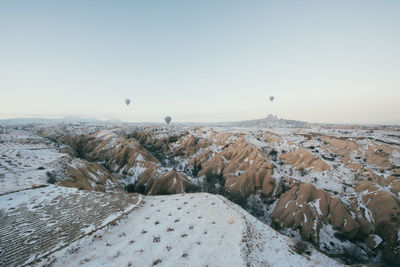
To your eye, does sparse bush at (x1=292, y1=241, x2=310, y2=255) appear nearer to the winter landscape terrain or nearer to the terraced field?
the winter landscape terrain

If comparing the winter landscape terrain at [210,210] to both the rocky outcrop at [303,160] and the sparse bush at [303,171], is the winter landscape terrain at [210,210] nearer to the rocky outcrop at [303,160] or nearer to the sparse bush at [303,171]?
the sparse bush at [303,171]

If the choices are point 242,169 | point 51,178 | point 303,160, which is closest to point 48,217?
point 51,178

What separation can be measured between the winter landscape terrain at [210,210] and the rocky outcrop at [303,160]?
0.37 metres

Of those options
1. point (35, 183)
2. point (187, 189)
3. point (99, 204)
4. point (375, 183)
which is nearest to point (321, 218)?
point (375, 183)

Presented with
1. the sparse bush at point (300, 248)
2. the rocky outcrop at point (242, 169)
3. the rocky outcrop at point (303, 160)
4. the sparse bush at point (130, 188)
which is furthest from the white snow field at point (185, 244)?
the rocky outcrop at point (303, 160)

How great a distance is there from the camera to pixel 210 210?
14.9 m

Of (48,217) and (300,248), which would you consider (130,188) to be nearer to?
(48,217)

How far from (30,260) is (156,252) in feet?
Result: 23.2

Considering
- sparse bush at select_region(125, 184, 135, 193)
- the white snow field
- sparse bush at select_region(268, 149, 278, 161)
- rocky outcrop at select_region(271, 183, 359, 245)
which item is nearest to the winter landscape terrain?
the white snow field

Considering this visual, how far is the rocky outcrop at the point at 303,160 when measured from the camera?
159ft

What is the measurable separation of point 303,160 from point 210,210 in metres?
53.5

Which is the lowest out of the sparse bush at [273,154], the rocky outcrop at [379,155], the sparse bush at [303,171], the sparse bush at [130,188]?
the sparse bush at [130,188]

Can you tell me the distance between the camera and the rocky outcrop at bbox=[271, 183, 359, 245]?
29312 millimetres

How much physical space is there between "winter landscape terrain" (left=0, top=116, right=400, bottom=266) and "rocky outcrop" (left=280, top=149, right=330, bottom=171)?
14.5 inches
